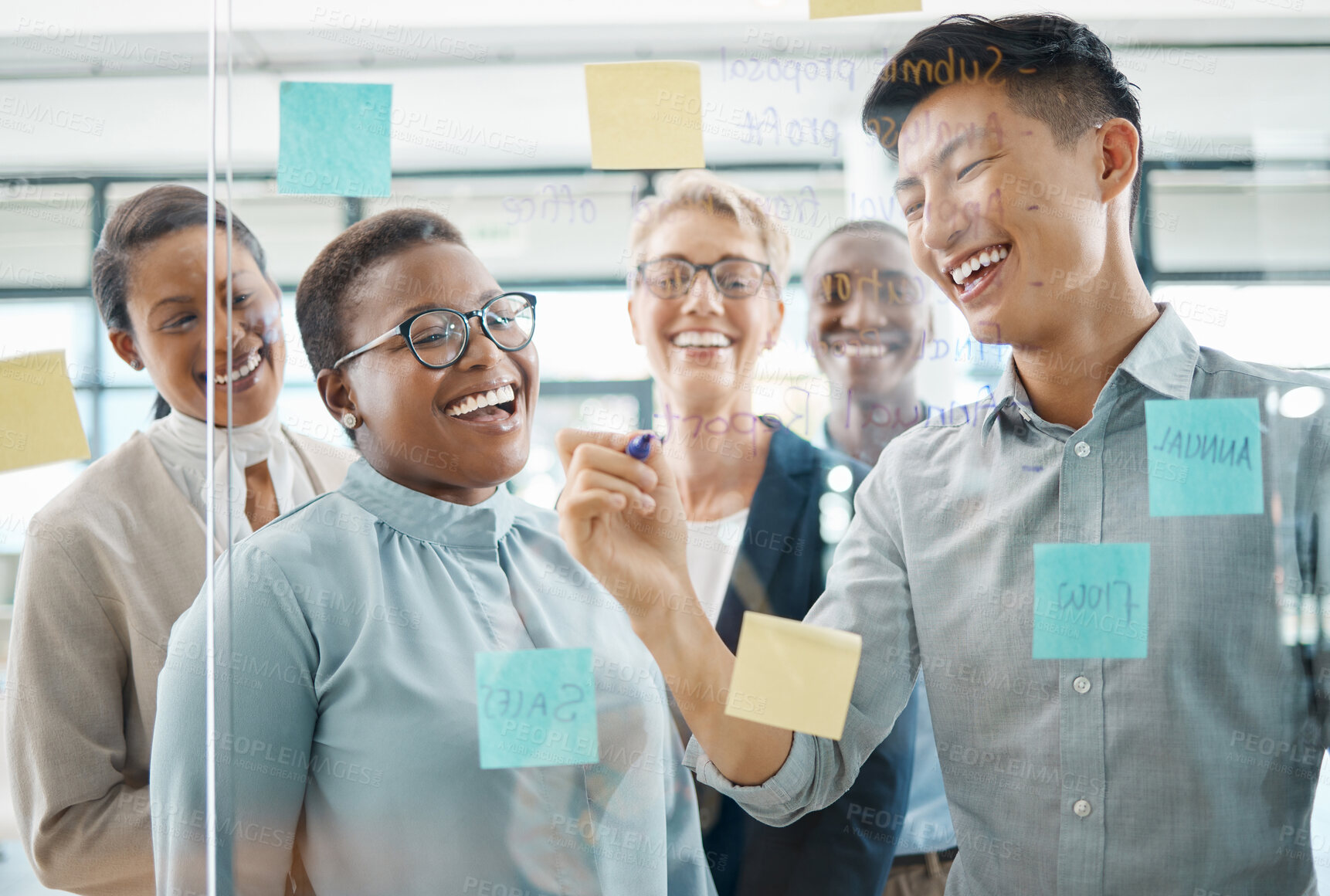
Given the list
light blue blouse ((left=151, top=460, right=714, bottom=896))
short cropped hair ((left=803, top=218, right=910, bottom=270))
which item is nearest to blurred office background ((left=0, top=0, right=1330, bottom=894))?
short cropped hair ((left=803, top=218, right=910, bottom=270))

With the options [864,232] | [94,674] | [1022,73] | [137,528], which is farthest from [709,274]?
[94,674]

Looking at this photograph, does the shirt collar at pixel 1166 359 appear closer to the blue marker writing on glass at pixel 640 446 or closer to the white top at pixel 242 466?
the blue marker writing on glass at pixel 640 446

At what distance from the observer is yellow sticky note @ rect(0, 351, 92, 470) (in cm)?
101

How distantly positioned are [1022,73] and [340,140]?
76 cm

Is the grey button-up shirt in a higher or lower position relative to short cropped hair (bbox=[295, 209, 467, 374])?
lower

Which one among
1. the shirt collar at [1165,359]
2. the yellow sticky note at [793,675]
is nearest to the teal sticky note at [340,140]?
the yellow sticky note at [793,675]

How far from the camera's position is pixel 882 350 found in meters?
0.93

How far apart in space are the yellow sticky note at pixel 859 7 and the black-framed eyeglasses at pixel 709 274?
29 cm

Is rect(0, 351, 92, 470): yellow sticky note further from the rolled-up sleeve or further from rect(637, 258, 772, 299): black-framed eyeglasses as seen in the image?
the rolled-up sleeve

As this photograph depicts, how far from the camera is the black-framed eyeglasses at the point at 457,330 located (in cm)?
92

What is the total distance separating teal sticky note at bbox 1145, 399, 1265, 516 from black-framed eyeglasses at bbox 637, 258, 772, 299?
0.45m

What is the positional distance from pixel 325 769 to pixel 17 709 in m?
0.37

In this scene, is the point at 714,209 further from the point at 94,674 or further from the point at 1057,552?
the point at 94,674

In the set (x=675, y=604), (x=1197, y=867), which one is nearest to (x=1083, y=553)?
(x=1197, y=867)
